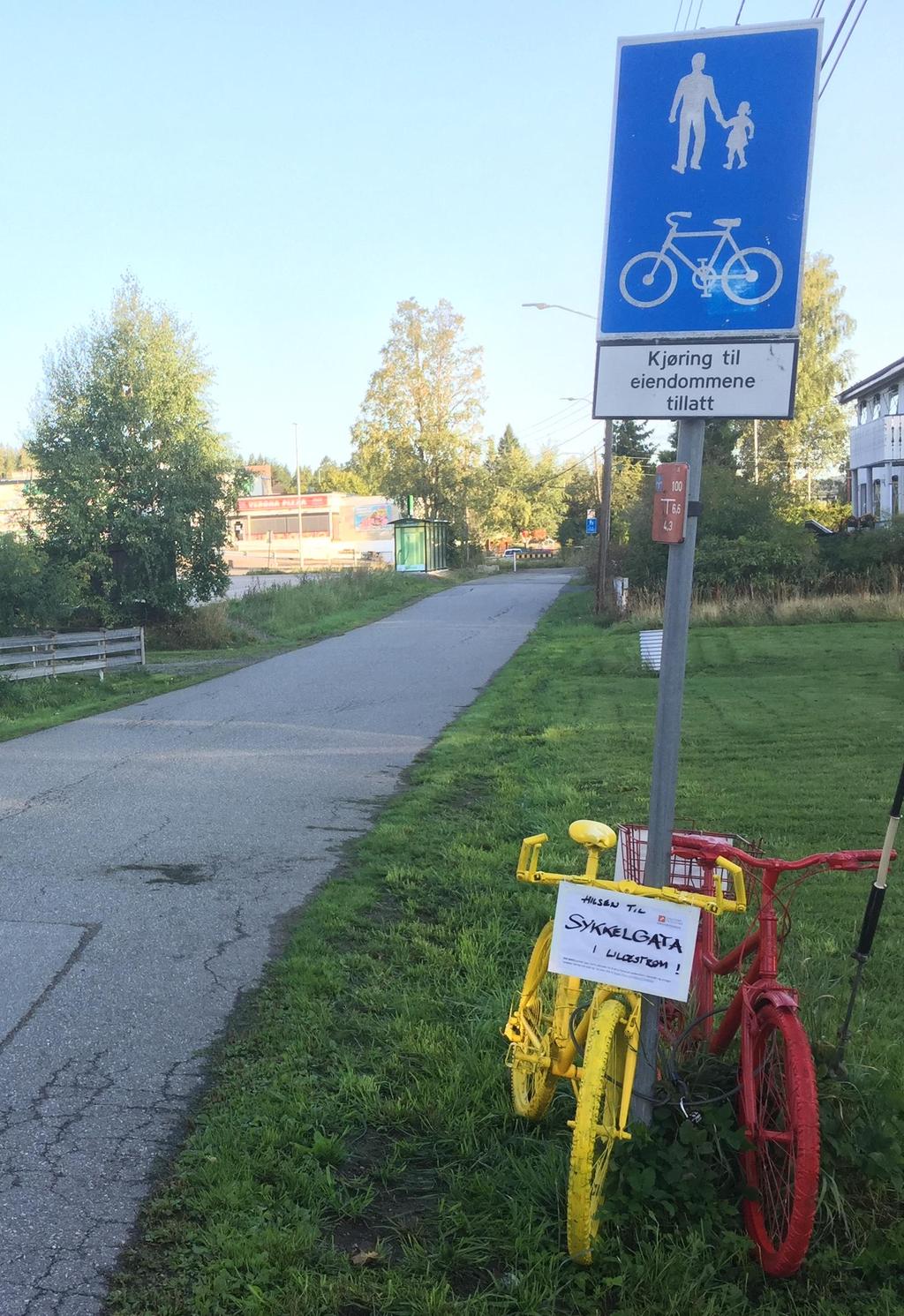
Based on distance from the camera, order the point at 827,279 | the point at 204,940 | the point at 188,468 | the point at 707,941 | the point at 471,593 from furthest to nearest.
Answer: the point at 827,279 → the point at 471,593 → the point at 188,468 → the point at 204,940 → the point at 707,941

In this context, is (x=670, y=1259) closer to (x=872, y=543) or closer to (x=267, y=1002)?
(x=267, y=1002)

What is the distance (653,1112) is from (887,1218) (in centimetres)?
67

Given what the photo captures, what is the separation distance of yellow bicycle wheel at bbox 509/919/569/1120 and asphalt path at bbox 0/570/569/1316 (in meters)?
1.16

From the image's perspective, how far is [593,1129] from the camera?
275 cm

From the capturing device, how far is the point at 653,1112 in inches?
122

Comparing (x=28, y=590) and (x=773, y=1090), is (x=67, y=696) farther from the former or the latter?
(x=773, y=1090)

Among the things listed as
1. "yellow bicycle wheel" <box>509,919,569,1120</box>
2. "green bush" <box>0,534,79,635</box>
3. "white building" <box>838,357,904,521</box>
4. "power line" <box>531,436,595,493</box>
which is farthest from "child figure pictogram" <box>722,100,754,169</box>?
"power line" <box>531,436,595,493</box>

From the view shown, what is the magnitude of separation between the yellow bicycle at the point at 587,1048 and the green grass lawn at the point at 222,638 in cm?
1041

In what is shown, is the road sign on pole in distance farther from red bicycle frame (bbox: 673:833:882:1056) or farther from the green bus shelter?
the green bus shelter

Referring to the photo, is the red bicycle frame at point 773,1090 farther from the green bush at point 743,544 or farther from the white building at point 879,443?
the white building at point 879,443

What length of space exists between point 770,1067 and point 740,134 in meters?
2.55

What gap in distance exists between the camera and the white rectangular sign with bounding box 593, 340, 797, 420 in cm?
290

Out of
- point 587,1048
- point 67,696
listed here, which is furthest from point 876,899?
point 67,696

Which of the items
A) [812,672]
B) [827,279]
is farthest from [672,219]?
[827,279]
